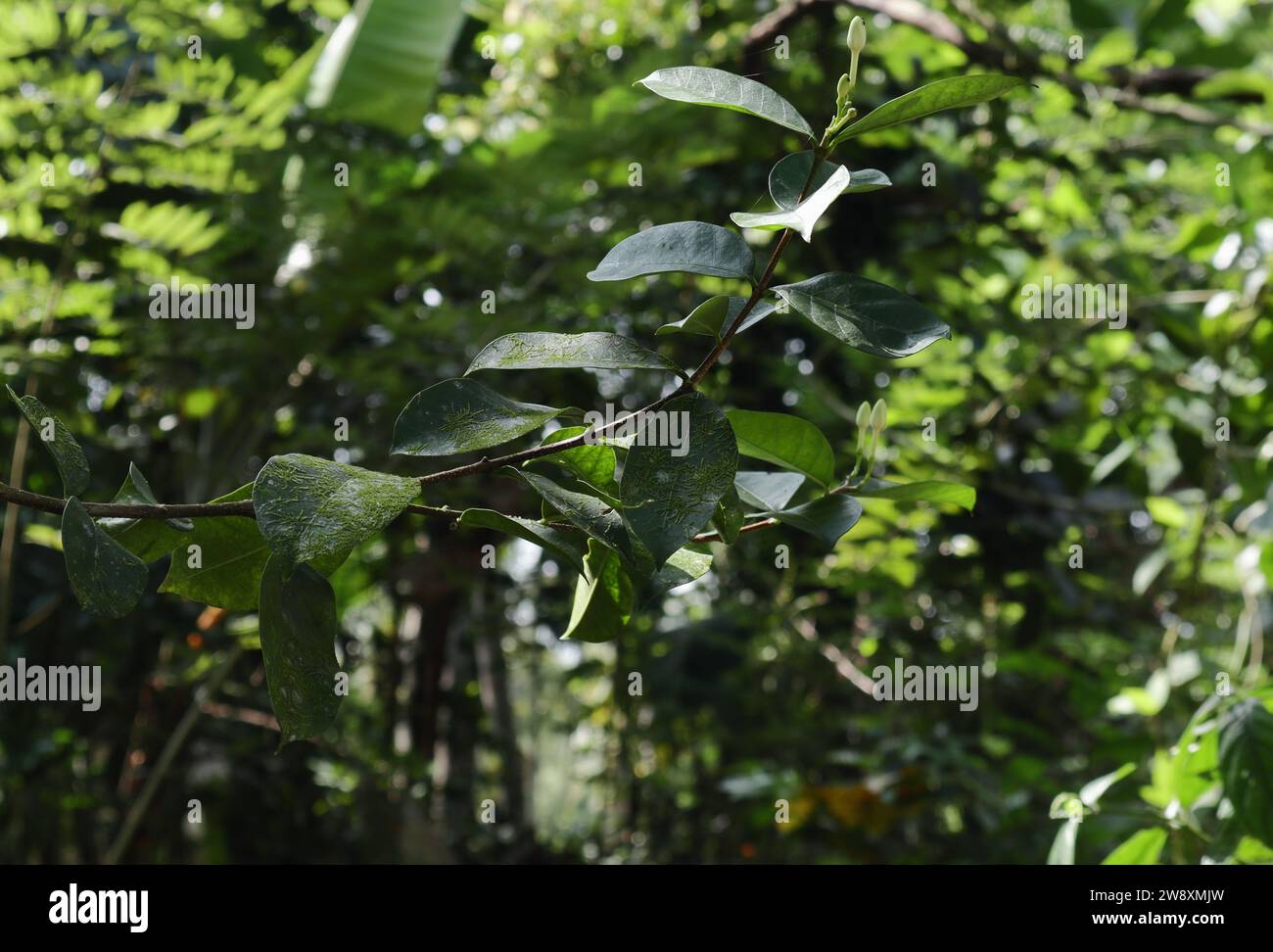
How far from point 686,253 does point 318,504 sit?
16cm

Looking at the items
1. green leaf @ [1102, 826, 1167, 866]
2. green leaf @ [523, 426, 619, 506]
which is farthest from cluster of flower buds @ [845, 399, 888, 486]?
green leaf @ [1102, 826, 1167, 866]

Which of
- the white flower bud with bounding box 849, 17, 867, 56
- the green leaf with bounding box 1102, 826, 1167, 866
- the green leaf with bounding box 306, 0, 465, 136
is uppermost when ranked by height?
the green leaf with bounding box 306, 0, 465, 136

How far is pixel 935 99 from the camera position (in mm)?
369

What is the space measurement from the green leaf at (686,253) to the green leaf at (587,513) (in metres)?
0.08

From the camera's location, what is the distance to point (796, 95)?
5.20ft

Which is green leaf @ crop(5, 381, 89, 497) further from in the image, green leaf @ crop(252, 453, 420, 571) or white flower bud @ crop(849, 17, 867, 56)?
white flower bud @ crop(849, 17, 867, 56)

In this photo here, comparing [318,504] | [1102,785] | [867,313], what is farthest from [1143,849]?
[318,504]

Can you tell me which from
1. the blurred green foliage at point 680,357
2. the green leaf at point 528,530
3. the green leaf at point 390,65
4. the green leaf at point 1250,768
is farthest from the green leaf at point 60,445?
the green leaf at point 390,65

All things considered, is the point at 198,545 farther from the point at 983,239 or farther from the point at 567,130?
the point at 983,239

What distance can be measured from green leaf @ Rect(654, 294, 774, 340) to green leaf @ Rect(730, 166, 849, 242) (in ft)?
0.13

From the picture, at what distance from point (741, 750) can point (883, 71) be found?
1.35m

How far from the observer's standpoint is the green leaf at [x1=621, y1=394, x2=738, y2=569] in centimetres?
34

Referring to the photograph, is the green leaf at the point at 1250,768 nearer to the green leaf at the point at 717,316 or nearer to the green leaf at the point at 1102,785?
the green leaf at the point at 1102,785

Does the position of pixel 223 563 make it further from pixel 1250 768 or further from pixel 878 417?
pixel 1250 768
